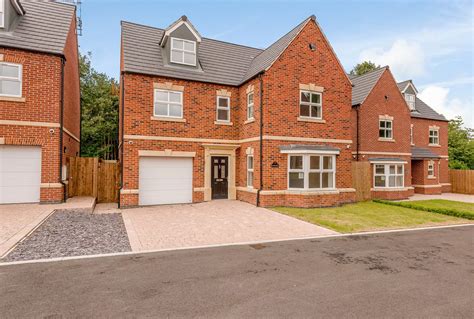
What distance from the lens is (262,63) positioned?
15.4 metres

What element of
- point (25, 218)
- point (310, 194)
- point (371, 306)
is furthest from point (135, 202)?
point (371, 306)

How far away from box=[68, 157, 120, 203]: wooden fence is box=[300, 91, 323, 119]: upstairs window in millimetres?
10303

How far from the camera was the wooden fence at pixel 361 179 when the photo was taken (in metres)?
16.8

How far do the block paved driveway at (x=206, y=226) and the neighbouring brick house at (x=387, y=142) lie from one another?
9865 millimetres

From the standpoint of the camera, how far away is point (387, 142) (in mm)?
19281

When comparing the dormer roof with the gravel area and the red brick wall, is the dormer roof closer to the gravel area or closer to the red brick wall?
the gravel area

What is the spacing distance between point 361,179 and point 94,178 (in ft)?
50.1

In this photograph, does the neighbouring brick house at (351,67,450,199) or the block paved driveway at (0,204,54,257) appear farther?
the neighbouring brick house at (351,67,450,199)

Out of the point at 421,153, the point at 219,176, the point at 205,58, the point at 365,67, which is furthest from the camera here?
the point at 365,67

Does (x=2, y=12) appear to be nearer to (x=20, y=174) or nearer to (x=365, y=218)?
(x=20, y=174)

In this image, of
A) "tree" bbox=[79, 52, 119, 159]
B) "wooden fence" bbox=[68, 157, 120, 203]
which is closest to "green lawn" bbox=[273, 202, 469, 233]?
"wooden fence" bbox=[68, 157, 120, 203]

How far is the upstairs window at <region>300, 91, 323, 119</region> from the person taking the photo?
14.6 m

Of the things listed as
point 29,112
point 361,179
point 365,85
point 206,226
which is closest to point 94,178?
point 29,112

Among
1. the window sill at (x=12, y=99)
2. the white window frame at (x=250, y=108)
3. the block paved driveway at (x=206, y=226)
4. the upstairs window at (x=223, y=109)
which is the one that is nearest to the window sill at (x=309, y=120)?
the white window frame at (x=250, y=108)
